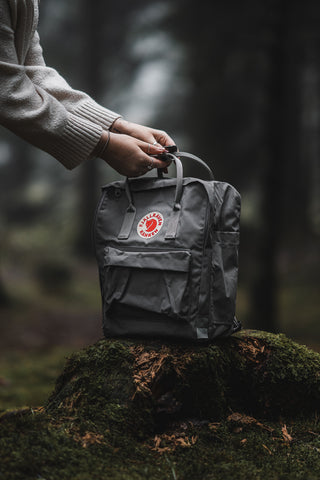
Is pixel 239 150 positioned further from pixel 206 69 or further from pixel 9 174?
pixel 9 174

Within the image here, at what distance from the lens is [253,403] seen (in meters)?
2.53

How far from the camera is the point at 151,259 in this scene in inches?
93.6

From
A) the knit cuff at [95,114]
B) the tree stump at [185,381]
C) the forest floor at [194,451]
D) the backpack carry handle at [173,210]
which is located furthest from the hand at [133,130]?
the forest floor at [194,451]

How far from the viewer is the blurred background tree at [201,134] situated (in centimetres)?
670

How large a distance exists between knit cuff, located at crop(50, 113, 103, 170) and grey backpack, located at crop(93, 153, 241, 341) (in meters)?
0.37

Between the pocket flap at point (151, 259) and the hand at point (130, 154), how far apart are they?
0.49 meters

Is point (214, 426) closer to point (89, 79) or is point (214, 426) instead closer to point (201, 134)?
point (201, 134)

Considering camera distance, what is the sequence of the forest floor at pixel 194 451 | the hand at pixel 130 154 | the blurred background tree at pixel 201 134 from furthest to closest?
the blurred background tree at pixel 201 134, the hand at pixel 130 154, the forest floor at pixel 194 451

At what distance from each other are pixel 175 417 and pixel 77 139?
1.59m

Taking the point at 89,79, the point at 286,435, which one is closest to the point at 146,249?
the point at 286,435

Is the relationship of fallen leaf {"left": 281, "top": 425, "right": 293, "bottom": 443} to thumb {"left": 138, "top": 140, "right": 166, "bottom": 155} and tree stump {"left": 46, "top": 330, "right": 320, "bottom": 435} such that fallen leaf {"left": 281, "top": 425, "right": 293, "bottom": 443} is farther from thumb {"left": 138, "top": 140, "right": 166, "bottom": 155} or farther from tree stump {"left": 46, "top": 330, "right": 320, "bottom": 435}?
thumb {"left": 138, "top": 140, "right": 166, "bottom": 155}

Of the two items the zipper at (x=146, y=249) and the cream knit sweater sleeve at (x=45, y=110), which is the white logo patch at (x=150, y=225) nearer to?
the zipper at (x=146, y=249)

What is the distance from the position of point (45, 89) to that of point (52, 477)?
1993mm

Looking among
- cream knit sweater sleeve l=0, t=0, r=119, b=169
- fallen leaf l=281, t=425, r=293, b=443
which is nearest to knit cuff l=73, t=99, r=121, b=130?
cream knit sweater sleeve l=0, t=0, r=119, b=169
